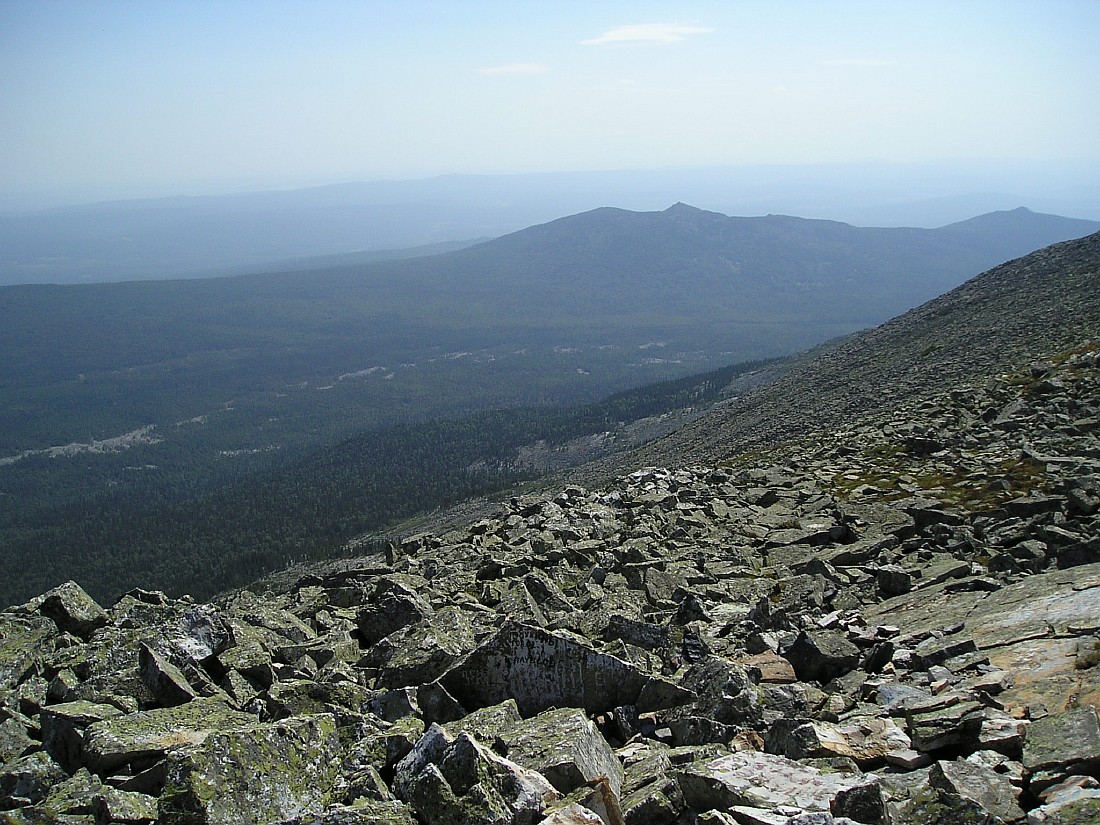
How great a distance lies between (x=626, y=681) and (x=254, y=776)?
19.7 feet

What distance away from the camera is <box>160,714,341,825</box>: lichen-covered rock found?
8156 millimetres

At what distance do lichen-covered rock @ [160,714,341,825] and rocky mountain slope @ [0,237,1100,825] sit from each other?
26 millimetres

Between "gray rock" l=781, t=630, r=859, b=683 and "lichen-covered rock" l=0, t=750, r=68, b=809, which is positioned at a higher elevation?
"lichen-covered rock" l=0, t=750, r=68, b=809

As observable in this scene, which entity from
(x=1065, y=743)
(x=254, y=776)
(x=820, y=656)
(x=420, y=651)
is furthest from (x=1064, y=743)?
(x=420, y=651)

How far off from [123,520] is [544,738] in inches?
5676

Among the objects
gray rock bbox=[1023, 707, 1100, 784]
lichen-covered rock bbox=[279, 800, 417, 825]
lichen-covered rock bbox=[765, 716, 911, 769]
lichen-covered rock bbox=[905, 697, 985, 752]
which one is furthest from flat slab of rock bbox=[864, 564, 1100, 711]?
lichen-covered rock bbox=[279, 800, 417, 825]

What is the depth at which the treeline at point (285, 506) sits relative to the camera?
101125 millimetres

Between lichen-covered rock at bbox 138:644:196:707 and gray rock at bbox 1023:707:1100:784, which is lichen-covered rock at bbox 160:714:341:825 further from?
gray rock at bbox 1023:707:1100:784

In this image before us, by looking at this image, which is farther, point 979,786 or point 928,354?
point 928,354

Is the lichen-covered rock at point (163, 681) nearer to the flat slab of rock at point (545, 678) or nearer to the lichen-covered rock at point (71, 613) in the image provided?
the flat slab of rock at point (545, 678)

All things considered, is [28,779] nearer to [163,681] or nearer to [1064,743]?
[163,681]

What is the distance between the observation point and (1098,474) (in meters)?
25.4

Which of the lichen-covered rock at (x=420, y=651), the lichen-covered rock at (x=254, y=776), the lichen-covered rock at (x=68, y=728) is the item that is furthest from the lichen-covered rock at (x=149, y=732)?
the lichen-covered rock at (x=420, y=651)

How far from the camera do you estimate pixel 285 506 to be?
12800 centimetres
